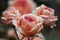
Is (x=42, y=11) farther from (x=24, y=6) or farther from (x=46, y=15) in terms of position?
(x=24, y=6)

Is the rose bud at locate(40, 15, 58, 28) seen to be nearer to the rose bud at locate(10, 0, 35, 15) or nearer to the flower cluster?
the flower cluster

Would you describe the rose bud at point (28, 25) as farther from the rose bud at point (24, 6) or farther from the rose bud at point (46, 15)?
the rose bud at point (24, 6)

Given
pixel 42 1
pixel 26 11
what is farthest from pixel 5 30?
pixel 26 11

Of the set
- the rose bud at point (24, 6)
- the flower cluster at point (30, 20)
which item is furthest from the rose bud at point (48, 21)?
the rose bud at point (24, 6)

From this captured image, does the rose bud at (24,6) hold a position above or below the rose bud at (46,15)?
below

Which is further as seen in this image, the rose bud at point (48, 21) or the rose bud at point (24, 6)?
the rose bud at point (24, 6)

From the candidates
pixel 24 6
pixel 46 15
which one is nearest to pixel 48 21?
pixel 46 15

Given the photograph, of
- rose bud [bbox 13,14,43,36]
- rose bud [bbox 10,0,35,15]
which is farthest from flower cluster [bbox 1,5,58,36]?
rose bud [bbox 10,0,35,15]
